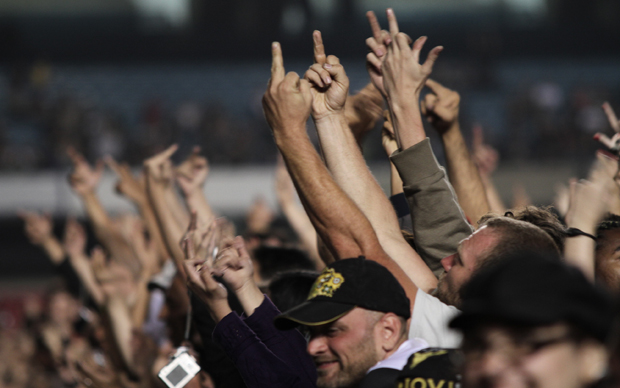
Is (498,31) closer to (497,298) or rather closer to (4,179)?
(4,179)

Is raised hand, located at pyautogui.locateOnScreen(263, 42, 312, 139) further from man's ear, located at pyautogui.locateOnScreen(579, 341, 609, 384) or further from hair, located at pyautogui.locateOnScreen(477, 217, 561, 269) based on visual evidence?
man's ear, located at pyautogui.locateOnScreen(579, 341, 609, 384)

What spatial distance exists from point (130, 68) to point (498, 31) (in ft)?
30.9

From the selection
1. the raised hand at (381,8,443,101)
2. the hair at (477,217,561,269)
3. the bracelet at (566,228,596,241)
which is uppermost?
the raised hand at (381,8,443,101)

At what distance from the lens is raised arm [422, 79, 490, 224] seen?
2.85 meters

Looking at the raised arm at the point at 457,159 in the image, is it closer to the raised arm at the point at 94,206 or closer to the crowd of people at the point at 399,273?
the crowd of people at the point at 399,273

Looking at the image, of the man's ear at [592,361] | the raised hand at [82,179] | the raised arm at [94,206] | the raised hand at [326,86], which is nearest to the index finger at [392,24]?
the raised hand at [326,86]

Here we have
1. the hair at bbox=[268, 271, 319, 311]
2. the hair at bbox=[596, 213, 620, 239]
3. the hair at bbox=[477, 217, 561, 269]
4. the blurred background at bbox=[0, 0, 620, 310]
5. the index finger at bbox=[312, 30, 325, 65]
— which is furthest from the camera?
the blurred background at bbox=[0, 0, 620, 310]

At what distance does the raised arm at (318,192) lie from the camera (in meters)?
2.05

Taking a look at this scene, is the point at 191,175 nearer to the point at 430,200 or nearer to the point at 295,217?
the point at 295,217

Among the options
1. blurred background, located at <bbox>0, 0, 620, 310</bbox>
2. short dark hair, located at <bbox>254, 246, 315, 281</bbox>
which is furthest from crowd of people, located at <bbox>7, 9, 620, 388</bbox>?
blurred background, located at <bbox>0, 0, 620, 310</bbox>

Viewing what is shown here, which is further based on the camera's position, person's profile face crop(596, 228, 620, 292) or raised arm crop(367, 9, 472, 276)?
raised arm crop(367, 9, 472, 276)

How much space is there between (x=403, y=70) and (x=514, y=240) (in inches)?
27.6

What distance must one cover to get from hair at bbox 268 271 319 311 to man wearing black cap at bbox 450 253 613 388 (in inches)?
57.1

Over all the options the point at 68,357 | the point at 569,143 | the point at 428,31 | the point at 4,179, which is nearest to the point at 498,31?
the point at 428,31
